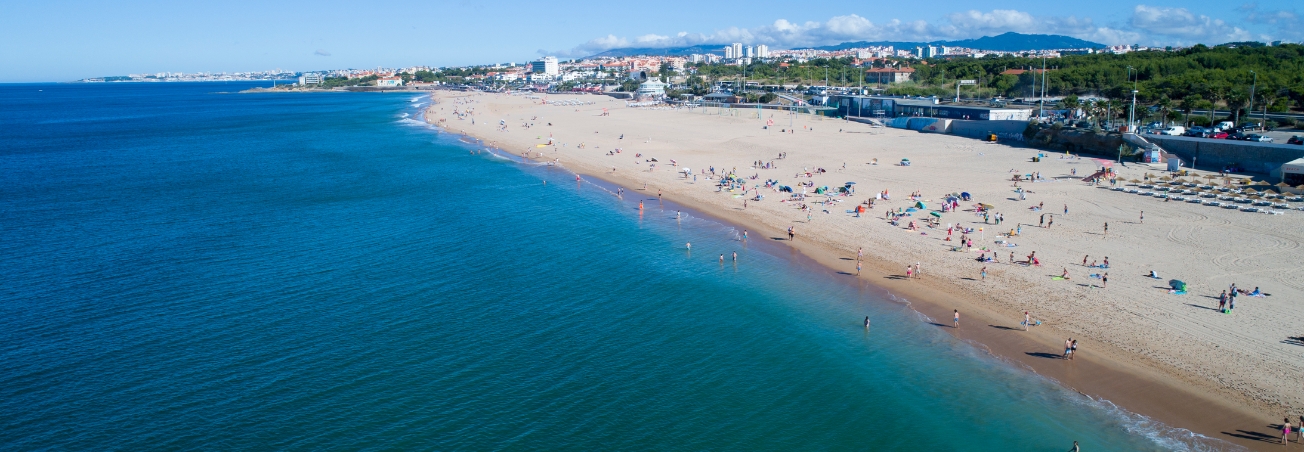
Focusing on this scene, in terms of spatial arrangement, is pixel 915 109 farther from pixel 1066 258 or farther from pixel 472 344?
pixel 472 344

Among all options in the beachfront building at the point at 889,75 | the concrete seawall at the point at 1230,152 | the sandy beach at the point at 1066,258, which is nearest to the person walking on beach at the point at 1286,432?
the sandy beach at the point at 1066,258

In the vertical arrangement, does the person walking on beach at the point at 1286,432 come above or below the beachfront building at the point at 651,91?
below

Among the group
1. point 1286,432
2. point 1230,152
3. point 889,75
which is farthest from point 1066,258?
point 889,75

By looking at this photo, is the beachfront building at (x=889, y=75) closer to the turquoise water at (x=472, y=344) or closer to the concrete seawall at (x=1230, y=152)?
the concrete seawall at (x=1230, y=152)

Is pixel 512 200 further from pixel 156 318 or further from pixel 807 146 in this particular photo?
pixel 807 146

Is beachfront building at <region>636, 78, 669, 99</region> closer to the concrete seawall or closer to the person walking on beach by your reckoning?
the concrete seawall

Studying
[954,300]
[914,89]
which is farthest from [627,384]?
[914,89]
